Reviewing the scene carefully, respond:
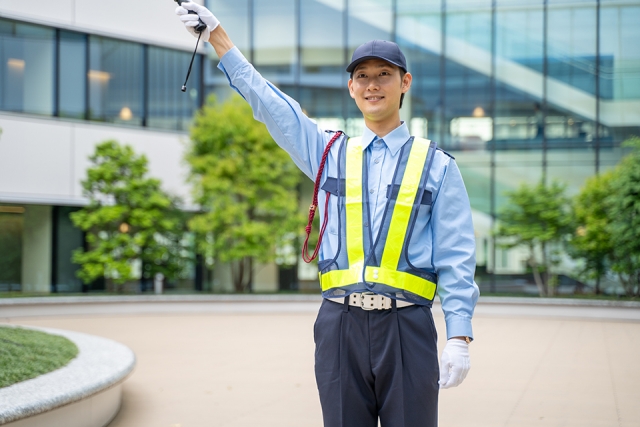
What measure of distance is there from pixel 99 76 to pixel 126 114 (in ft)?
3.83

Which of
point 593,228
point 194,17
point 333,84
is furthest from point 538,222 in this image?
point 194,17

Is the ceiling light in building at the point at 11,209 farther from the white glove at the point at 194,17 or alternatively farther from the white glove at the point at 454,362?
the white glove at the point at 454,362

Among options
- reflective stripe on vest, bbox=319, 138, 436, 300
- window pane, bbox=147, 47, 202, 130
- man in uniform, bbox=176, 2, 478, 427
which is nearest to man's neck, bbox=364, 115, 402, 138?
man in uniform, bbox=176, 2, 478, 427

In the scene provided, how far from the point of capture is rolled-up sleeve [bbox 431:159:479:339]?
2.52m

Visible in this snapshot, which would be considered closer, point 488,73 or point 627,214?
point 627,214

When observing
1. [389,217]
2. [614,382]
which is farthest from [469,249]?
[614,382]

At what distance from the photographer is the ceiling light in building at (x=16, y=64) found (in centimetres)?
1743

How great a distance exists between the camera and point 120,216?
1723 cm

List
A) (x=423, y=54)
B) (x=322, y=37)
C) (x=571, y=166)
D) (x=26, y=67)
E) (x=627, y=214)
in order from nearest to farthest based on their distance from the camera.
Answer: (x=627, y=214) → (x=26, y=67) → (x=571, y=166) → (x=423, y=54) → (x=322, y=37)

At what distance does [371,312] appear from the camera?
8.37 ft

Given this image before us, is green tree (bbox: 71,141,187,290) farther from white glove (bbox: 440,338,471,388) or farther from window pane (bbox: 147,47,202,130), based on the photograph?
white glove (bbox: 440,338,471,388)

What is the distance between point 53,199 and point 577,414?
14.4 meters

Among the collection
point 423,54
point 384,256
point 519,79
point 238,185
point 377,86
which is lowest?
point 384,256

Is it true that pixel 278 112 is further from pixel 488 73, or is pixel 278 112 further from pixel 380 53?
pixel 488 73
